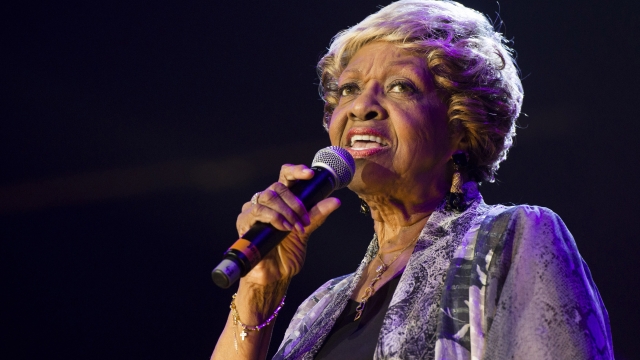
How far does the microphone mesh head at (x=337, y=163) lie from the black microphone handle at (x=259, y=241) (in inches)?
0.8

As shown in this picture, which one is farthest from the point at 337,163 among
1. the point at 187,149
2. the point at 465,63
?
the point at 187,149

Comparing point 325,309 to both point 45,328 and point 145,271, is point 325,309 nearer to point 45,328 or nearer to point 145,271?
point 145,271

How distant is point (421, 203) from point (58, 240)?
216 centimetres

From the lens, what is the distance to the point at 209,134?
335 cm

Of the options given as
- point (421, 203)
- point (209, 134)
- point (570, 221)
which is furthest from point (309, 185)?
point (209, 134)

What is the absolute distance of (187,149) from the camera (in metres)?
3.32

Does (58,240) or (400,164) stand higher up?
(400,164)

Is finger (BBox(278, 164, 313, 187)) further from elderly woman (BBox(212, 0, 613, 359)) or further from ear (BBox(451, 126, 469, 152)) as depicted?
ear (BBox(451, 126, 469, 152))

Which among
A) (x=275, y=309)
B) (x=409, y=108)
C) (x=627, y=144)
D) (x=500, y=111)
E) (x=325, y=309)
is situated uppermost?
(x=409, y=108)

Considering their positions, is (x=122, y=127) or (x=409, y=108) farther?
(x=122, y=127)

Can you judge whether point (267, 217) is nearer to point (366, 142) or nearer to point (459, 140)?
point (366, 142)

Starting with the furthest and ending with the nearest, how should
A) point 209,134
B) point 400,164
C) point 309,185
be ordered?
point 209,134, point 400,164, point 309,185

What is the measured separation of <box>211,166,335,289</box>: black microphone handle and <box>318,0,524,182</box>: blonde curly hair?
62 cm

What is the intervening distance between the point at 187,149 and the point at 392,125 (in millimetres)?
1875
